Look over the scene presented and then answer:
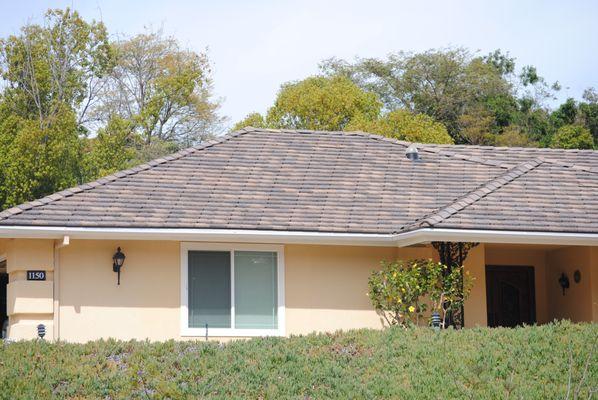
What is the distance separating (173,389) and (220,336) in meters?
4.33

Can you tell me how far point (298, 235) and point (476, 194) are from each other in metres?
3.19

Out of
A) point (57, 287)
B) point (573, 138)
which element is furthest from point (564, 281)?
point (573, 138)

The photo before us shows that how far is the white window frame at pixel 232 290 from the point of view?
60.5 feet

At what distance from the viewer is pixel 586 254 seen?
1962 centimetres

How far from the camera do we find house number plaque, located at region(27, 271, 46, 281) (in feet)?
59.5

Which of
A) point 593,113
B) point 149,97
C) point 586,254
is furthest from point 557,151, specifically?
point 149,97

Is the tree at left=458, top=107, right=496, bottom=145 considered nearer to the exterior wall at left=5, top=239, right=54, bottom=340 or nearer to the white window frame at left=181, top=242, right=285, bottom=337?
the white window frame at left=181, top=242, right=285, bottom=337

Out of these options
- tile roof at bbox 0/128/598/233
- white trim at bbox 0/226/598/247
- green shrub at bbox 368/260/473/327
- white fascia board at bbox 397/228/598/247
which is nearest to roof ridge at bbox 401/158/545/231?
tile roof at bbox 0/128/598/233

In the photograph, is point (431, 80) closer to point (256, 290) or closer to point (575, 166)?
point (575, 166)

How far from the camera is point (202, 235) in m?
18.1

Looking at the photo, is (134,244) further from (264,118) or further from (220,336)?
(264,118)

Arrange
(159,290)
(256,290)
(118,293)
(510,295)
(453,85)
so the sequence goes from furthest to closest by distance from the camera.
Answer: (453,85), (510,295), (256,290), (159,290), (118,293)

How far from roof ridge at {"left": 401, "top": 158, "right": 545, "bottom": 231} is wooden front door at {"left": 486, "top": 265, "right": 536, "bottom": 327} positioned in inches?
76.6

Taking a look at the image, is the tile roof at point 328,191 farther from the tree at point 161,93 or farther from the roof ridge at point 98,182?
the tree at point 161,93
